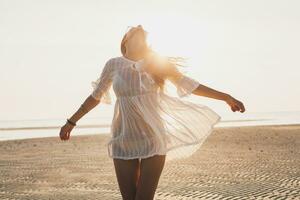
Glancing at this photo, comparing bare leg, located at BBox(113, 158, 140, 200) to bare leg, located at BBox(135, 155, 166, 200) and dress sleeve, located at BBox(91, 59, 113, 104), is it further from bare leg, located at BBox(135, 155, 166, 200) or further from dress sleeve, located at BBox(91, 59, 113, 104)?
dress sleeve, located at BBox(91, 59, 113, 104)

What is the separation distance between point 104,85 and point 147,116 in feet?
1.82

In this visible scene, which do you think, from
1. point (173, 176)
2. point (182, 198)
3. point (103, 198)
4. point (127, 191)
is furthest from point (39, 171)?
point (127, 191)

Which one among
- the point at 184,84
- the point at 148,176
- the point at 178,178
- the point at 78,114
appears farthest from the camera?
the point at 178,178

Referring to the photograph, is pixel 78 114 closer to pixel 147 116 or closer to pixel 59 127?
pixel 147 116

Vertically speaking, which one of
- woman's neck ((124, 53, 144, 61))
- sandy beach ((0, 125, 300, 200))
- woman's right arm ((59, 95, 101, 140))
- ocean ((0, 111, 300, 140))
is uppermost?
woman's neck ((124, 53, 144, 61))

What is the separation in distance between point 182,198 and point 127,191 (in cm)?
558

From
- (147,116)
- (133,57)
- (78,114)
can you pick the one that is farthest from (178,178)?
(147,116)

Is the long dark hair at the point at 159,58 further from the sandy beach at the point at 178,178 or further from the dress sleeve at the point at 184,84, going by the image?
the sandy beach at the point at 178,178

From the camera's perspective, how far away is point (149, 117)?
3.78 meters

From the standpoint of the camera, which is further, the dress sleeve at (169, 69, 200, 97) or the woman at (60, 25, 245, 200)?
the dress sleeve at (169, 69, 200, 97)

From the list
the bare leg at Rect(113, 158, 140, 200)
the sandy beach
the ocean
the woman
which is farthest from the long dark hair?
the ocean

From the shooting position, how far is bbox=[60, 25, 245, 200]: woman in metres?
3.73

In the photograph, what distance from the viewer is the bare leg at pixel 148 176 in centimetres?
367

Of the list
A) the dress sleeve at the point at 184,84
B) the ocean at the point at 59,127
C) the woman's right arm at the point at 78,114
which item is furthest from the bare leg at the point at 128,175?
the ocean at the point at 59,127
